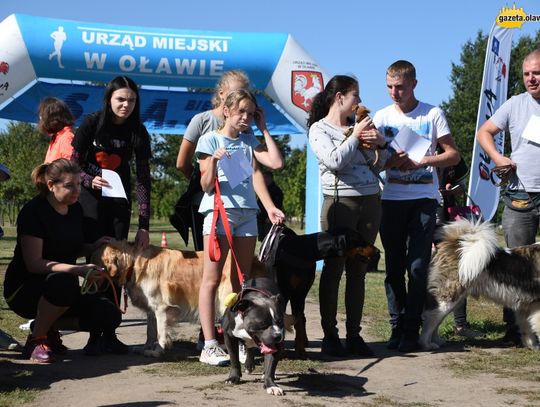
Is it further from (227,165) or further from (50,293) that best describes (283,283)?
(50,293)

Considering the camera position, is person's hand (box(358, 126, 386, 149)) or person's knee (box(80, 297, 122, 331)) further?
person's knee (box(80, 297, 122, 331))

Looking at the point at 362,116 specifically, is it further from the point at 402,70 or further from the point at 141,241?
the point at 141,241

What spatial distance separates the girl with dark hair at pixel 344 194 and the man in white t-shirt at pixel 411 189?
11.2 inches

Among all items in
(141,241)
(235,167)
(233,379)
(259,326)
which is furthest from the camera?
(141,241)

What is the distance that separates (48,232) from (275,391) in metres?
1.97

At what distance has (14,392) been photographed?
387 cm

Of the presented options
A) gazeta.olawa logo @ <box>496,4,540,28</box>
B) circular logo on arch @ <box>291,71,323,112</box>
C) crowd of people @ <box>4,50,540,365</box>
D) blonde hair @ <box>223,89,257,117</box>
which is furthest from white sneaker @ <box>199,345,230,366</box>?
gazeta.olawa logo @ <box>496,4,540,28</box>

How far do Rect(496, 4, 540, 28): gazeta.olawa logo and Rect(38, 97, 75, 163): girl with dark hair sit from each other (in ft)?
28.6

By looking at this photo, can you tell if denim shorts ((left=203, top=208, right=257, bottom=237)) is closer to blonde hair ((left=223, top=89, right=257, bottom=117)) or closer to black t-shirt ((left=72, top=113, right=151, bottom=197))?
blonde hair ((left=223, top=89, right=257, bottom=117))

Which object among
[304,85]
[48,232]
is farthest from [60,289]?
[304,85]

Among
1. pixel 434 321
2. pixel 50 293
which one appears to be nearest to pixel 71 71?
pixel 50 293

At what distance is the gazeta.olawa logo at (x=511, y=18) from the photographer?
12359 millimetres

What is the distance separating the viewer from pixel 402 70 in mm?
5262

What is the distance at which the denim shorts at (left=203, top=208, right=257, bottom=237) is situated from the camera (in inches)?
185
